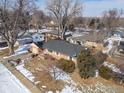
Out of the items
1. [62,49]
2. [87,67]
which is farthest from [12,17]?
[87,67]

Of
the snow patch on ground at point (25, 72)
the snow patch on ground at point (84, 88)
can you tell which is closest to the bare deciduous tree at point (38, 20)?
the snow patch on ground at point (25, 72)

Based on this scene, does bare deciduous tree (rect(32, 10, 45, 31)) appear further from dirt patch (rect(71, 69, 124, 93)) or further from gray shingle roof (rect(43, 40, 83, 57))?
dirt patch (rect(71, 69, 124, 93))

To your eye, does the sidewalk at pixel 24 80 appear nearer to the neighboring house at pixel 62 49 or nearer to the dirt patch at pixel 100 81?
the dirt patch at pixel 100 81

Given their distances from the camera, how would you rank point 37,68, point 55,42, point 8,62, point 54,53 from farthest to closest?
1. point 55,42
2. point 54,53
3. point 8,62
4. point 37,68

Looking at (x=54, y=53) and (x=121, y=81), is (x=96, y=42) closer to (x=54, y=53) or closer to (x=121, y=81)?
(x=54, y=53)

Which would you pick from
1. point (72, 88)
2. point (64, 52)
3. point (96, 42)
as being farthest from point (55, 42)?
point (72, 88)

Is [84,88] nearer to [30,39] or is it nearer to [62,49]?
[62,49]

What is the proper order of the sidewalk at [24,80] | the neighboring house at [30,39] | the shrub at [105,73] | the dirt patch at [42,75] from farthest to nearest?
the neighboring house at [30,39] < the shrub at [105,73] < the dirt patch at [42,75] < the sidewalk at [24,80]
